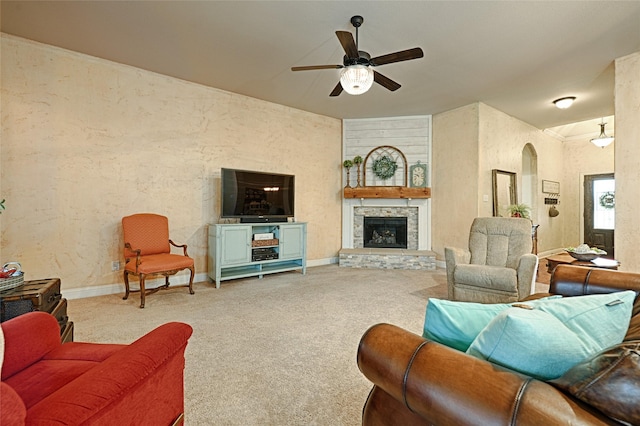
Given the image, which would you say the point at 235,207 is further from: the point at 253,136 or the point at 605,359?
the point at 605,359

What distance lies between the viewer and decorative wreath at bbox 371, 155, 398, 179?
18.6ft

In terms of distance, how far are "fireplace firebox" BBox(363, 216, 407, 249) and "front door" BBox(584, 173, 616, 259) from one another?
4.98 meters

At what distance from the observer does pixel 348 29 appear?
9.75 ft

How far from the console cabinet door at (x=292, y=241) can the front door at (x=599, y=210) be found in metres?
7.04

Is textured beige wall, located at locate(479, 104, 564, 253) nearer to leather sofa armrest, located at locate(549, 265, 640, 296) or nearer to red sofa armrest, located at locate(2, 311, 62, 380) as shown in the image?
leather sofa armrest, located at locate(549, 265, 640, 296)

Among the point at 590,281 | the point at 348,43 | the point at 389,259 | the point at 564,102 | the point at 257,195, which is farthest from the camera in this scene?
the point at 389,259

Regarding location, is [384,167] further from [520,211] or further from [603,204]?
[603,204]

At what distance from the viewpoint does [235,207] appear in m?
4.26

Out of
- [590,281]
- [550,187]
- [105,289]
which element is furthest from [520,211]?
[105,289]

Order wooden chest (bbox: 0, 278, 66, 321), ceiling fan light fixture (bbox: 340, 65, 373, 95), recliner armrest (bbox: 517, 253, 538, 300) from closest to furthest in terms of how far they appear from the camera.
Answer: wooden chest (bbox: 0, 278, 66, 321) → ceiling fan light fixture (bbox: 340, 65, 373, 95) → recliner armrest (bbox: 517, 253, 538, 300)

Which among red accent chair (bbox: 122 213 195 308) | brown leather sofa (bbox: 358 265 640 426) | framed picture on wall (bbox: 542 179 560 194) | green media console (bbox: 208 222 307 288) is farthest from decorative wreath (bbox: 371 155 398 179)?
brown leather sofa (bbox: 358 265 640 426)

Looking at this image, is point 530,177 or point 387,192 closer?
point 387,192

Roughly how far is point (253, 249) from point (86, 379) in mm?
3621

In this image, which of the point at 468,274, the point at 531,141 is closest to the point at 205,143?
the point at 468,274
